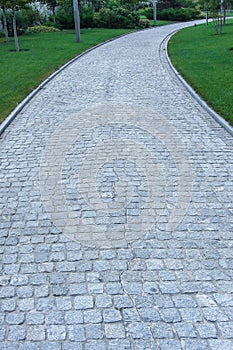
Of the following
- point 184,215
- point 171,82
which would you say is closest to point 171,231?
point 184,215

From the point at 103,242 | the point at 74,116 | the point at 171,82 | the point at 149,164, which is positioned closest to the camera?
the point at 103,242

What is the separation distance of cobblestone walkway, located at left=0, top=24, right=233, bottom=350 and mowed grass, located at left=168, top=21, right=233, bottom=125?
124cm

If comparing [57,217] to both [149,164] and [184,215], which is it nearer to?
[184,215]

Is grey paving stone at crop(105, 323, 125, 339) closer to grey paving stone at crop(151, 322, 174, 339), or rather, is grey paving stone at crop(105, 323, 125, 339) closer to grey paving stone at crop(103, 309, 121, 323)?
grey paving stone at crop(103, 309, 121, 323)

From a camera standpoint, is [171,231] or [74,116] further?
[74,116]

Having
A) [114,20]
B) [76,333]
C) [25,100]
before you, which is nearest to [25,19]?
[114,20]

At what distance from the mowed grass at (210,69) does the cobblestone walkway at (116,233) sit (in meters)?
1.24

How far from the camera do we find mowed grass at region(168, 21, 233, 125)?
11076 millimetres

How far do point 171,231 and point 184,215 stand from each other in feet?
1.52

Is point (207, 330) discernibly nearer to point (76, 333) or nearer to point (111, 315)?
point (111, 315)

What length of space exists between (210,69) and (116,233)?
1258cm

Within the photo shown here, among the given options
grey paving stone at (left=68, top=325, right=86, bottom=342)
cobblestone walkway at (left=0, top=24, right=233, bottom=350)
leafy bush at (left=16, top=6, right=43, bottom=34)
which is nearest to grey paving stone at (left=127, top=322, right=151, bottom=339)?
cobblestone walkway at (left=0, top=24, right=233, bottom=350)

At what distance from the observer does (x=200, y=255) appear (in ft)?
15.1

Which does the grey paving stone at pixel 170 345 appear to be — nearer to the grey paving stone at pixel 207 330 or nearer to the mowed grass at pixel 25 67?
the grey paving stone at pixel 207 330
